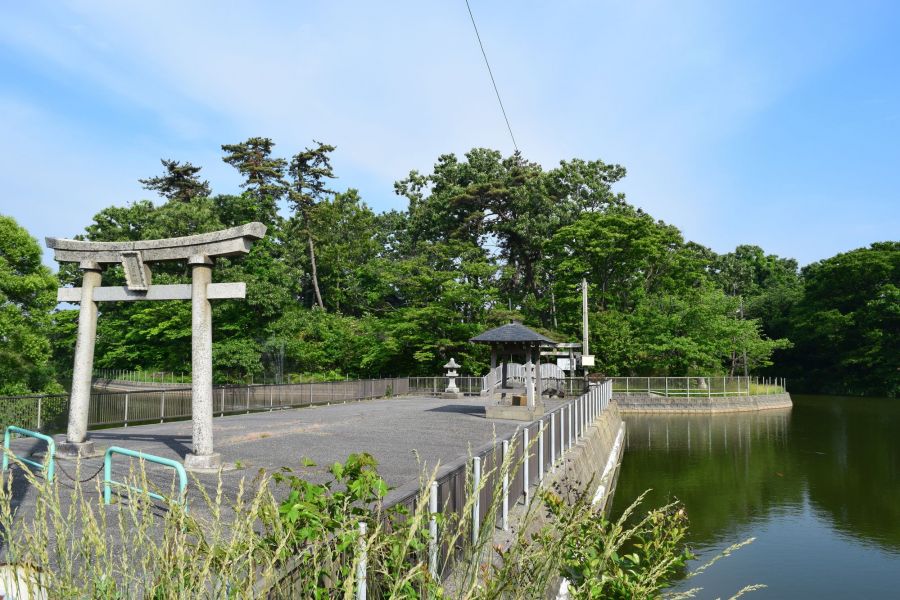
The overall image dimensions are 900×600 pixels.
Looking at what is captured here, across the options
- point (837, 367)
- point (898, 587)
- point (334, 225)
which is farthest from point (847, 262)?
point (898, 587)

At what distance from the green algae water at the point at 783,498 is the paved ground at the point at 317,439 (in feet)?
13.5

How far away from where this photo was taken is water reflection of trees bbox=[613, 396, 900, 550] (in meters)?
13.3

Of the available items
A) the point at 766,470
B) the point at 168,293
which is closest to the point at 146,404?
the point at 168,293

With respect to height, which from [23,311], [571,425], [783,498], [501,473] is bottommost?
[783,498]

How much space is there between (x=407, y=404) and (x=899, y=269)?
47810 mm

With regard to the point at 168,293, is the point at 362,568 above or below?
below

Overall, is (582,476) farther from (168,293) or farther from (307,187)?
(307,187)

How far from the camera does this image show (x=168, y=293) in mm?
10766

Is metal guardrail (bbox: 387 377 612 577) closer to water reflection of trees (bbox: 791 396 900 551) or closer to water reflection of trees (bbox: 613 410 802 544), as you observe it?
water reflection of trees (bbox: 613 410 802 544)

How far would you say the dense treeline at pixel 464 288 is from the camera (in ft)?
130

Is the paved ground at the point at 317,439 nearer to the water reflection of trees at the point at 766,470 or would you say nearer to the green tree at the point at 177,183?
the water reflection of trees at the point at 766,470

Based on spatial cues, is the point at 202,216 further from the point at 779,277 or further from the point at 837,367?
the point at 779,277

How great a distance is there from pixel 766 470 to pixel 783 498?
3.68 meters

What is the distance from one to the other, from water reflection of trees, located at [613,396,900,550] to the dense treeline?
11296 millimetres
